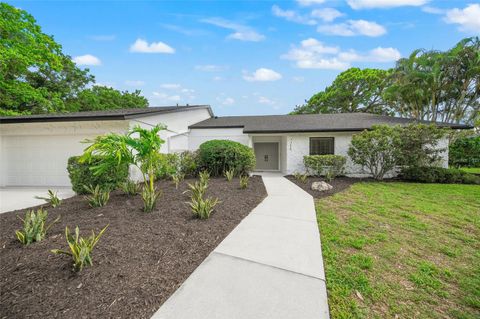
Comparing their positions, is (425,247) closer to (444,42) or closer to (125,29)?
(125,29)

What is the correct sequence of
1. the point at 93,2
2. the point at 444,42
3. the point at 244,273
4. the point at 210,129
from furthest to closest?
the point at 444,42, the point at 210,129, the point at 93,2, the point at 244,273

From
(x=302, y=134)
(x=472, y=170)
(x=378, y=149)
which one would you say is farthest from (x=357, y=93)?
(x=378, y=149)

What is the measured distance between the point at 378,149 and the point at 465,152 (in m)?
10.0

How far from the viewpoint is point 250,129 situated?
12305 millimetres

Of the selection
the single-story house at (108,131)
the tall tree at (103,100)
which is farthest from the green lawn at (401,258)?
the tall tree at (103,100)

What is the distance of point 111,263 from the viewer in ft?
8.29

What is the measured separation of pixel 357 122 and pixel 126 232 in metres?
12.8

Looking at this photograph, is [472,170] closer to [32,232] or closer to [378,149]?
[378,149]

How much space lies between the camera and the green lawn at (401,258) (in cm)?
214

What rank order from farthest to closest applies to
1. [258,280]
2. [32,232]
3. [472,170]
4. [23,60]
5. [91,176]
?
[472,170], [23,60], [91,176], [32,232], [258,280]

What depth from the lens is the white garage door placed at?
29.0 feet

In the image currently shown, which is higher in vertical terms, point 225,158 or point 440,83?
point 440,83

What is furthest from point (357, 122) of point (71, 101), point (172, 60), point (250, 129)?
point (71, 101)

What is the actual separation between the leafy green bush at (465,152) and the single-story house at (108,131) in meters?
5.67
